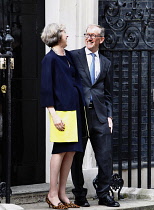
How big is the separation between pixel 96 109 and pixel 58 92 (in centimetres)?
60

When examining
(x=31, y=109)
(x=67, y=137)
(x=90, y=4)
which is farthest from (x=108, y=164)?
(x=90, y=4)

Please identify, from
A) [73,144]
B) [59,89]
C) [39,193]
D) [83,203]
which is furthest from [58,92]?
[39,193]

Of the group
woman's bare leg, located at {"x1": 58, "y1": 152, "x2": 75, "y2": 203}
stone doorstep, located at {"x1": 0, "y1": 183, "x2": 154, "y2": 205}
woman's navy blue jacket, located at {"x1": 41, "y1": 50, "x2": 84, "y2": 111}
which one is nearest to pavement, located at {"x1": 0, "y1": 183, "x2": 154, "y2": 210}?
stone doorstep, located at {"x1": 0, "y1": 183, "x2": 154, "y2": 205}

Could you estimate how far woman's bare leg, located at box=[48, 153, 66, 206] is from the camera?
747 cm

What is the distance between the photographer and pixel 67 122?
24.2ft

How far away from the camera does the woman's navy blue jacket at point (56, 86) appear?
24.1 ft

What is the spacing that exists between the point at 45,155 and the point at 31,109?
553mm

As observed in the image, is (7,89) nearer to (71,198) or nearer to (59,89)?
(59,89)

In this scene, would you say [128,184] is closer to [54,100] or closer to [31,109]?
[31,109]

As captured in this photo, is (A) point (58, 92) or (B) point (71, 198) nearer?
(A) point (58, 92)

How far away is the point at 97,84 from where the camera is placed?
7883 mm

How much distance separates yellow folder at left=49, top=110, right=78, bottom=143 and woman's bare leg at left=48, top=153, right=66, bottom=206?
19 centimetres

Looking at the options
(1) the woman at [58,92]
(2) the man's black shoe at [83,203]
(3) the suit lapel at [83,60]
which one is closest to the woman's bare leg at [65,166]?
(1) the woman at [58,92]

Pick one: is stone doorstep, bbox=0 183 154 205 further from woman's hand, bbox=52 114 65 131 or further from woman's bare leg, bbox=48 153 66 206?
woman's hand, bbox=52 114 65 131
